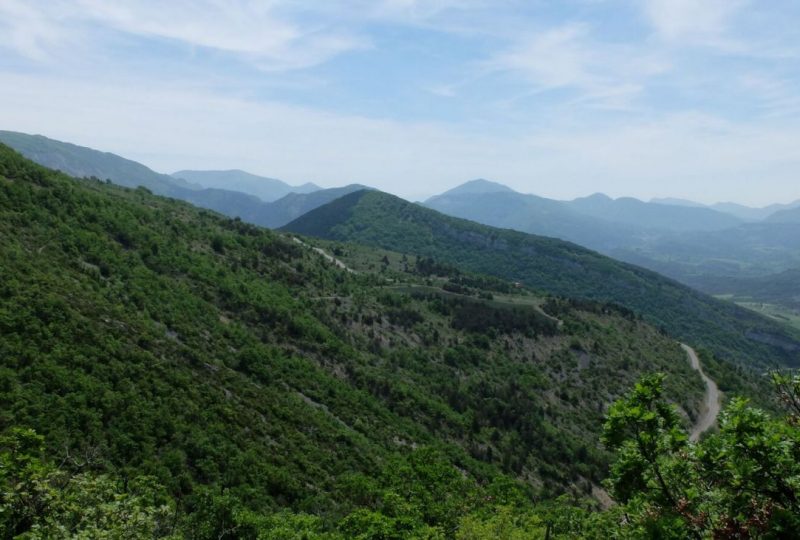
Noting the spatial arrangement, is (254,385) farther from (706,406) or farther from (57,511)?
(706,406)

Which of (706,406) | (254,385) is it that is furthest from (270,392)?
(706,406)

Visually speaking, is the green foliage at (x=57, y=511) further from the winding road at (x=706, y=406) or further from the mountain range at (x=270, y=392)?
the winding road at (x=706, y=406)

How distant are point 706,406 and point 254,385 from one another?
94.9 metres

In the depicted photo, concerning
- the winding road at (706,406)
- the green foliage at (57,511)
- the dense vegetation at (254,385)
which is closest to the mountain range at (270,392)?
the green foliage at (57,511)

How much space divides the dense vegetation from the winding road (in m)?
2.64

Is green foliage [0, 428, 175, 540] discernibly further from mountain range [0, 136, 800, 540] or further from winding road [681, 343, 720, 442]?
winding road [681, 343, 720, 442]

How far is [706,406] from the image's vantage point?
102 m

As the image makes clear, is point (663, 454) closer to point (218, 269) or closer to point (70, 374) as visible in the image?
point (70, 374)

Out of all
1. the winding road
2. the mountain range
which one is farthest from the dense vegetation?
A: the winding road

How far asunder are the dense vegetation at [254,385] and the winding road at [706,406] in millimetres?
2639

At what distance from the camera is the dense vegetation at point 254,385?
1042 inches

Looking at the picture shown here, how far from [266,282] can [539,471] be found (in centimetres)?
5417

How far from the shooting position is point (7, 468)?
15.6 metres

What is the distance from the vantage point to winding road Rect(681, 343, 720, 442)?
90.1 meters
